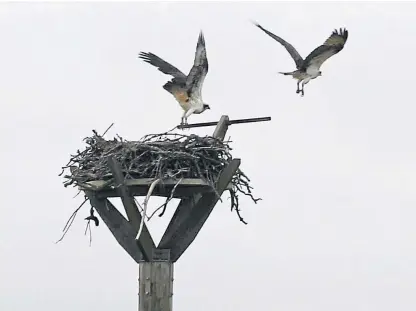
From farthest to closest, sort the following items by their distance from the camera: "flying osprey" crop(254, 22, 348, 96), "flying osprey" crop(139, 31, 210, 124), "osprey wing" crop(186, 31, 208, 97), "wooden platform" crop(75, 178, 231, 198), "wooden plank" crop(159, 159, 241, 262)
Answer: "flying osprey" crop(254, 22, 348, 96), "flying osprey" crop(139, 31, 210, 124), "osprey wing" crop(186, 31, 208, 97), "wooden plank" crop(159, 159, 241, 262), "wooden platform" crop(75, 178, 231, 198)

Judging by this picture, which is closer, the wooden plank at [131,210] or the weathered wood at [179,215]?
the wooden plank at [131,210]

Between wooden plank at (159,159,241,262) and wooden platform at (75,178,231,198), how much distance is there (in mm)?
114

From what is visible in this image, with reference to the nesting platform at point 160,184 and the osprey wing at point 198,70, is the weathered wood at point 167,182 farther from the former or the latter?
the osprey wing at point 198,70

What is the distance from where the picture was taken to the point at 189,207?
6.44m

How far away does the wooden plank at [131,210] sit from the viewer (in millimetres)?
5984

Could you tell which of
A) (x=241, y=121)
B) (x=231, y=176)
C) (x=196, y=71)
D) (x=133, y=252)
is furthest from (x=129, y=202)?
(x=196, y=71)

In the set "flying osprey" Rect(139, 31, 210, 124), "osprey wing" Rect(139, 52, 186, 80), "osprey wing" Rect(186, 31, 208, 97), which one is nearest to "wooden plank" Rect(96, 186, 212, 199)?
"osprey wing" Rect(186, 31, 208, 97)

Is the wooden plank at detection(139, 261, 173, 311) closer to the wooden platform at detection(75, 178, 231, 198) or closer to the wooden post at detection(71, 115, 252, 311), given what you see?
the wooden post at detection(71, 115, 252, 311)

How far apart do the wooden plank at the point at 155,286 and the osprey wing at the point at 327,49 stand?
3839mm

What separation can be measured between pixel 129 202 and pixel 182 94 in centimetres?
264

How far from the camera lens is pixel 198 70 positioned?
796 centimetres

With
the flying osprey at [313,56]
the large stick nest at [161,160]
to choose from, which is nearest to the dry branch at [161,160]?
the large stick nest at [161,160]

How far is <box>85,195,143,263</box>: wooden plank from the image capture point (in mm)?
6148

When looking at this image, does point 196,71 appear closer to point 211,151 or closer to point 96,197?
point 211,151
